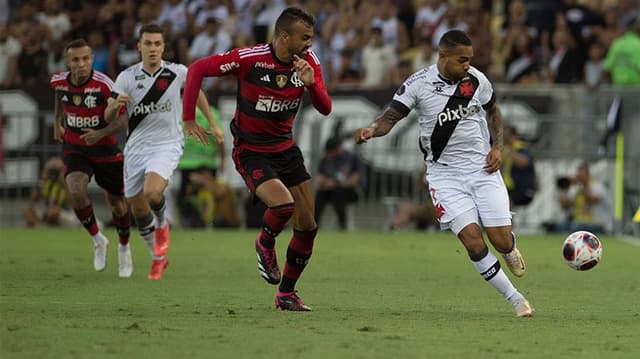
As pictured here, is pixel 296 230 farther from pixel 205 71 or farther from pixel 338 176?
pixel 338 176

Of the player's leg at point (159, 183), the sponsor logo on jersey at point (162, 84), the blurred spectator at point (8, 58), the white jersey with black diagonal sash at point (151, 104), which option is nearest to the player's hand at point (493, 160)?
the player's leg at point (159, 183)

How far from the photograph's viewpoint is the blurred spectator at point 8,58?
2500cm

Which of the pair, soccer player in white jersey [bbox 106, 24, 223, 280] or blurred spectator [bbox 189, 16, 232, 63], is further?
blurred spectator [bbox 189, 16, 232, 63]

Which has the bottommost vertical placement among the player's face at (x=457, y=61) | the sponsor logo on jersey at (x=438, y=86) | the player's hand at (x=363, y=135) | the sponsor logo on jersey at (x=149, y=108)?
the sponsor logo on jersey at (x=149, y=108)

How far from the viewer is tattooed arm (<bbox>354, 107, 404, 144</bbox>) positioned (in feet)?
34.8

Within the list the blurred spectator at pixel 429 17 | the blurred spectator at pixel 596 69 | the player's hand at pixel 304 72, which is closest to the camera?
the player's hand at pixel 304 72

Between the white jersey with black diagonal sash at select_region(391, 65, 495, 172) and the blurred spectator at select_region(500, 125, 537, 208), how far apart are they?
35.5 ft

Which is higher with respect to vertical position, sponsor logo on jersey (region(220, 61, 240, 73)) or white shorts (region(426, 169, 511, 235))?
sponsor logo on jersey (region(220, 61, 240, 73))

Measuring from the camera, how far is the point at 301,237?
11172mm

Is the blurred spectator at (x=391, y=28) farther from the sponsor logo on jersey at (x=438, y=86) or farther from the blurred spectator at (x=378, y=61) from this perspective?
the sponsor logo on jersey at (x=438, y=86)

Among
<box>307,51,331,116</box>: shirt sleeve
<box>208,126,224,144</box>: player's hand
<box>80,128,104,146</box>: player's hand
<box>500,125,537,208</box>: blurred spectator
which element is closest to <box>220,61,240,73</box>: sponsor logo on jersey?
<box>307,51,331,116</box>: shirt sleeve

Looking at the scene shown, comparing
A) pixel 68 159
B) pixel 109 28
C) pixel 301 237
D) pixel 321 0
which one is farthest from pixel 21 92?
pixel 301 237

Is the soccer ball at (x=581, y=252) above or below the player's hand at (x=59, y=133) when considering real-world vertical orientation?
below

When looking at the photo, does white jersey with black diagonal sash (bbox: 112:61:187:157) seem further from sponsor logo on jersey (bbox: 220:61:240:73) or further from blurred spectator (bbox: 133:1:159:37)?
blurred spectator (bbox: 133:1:159:37)
